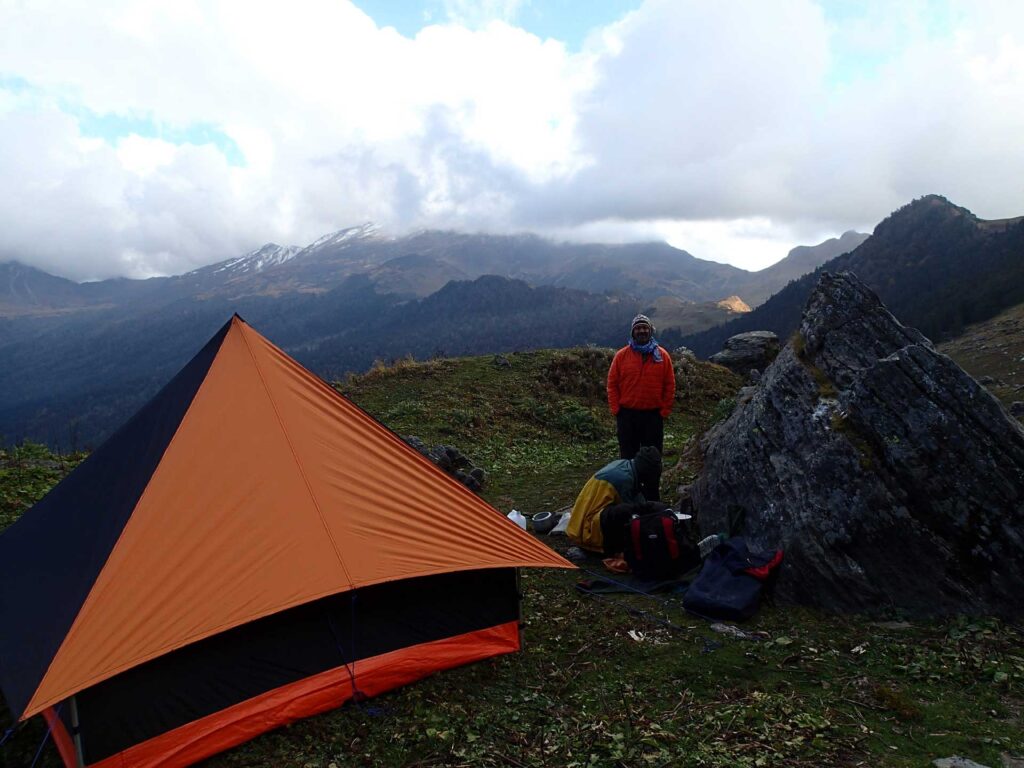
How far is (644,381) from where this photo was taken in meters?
9.49

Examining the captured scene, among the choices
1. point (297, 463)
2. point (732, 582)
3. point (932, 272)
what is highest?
point (932, 272)

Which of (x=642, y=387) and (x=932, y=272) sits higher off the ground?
(x=932, y=272)

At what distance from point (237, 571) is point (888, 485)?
A: 6.41 metres

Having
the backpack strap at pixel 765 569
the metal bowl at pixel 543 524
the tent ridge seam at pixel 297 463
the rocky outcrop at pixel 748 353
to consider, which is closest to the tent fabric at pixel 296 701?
the tent ridge seam at pixel 297 463

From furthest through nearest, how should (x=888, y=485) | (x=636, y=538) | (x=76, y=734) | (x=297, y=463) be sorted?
(x=636, y=538) < (x=888, y=485) < (x=297, y=463) < (x=76, y=734)

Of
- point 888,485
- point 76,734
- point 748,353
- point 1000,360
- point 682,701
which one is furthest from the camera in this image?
point 1000,360

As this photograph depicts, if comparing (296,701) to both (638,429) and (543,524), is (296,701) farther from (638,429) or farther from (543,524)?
(638,429)

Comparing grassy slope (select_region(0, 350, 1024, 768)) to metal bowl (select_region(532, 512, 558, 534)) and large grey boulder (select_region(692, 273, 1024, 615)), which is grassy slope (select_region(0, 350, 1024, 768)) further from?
metal bowl (select_region(532, 512, 558, 534))

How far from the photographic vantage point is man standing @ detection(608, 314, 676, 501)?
9.47 metres

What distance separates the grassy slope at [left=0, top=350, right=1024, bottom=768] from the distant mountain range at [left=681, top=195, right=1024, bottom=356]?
75269mm

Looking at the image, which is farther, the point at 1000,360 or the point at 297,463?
the point at 1000,360

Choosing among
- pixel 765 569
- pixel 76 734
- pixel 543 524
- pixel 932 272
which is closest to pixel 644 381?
pixel 543 524

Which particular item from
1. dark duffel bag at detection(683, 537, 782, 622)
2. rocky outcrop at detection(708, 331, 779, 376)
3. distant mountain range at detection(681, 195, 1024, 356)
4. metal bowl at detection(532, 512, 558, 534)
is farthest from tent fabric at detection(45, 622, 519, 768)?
distant mountain range at detection(681, 195, 1024, 356)

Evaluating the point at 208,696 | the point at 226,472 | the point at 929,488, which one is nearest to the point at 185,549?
the point at 226,472
